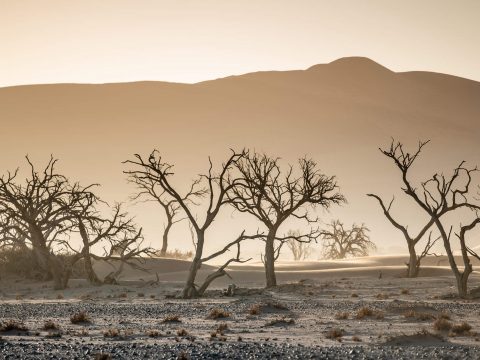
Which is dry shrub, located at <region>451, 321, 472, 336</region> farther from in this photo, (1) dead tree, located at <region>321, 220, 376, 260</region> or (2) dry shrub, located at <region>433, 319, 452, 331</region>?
(1) dead tree, located at <region>321, 220, 376, 260</region>

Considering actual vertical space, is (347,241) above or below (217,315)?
above

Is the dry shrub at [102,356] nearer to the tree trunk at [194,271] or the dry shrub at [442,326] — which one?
the dry shrub at [442,326]

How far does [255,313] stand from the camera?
88.4ft

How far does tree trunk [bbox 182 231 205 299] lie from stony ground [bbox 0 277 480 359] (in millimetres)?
827

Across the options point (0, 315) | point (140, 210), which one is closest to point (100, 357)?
point (0, 315)

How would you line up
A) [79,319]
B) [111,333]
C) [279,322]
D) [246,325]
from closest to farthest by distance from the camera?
[111,333], [246,325], [279,322], [79,319]

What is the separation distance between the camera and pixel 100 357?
1599 centimetres

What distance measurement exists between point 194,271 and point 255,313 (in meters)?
7.12

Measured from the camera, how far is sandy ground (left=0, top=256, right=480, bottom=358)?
19.9 metres

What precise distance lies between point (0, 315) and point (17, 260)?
21368 mm

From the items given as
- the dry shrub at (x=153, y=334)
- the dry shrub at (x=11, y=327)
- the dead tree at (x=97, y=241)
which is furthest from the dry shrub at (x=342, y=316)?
the dead tree at (x=97, y=241)

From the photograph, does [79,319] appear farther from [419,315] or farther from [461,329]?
[461,329]

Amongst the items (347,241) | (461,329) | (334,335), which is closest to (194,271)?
(334,335)

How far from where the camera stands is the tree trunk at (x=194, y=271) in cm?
3316
